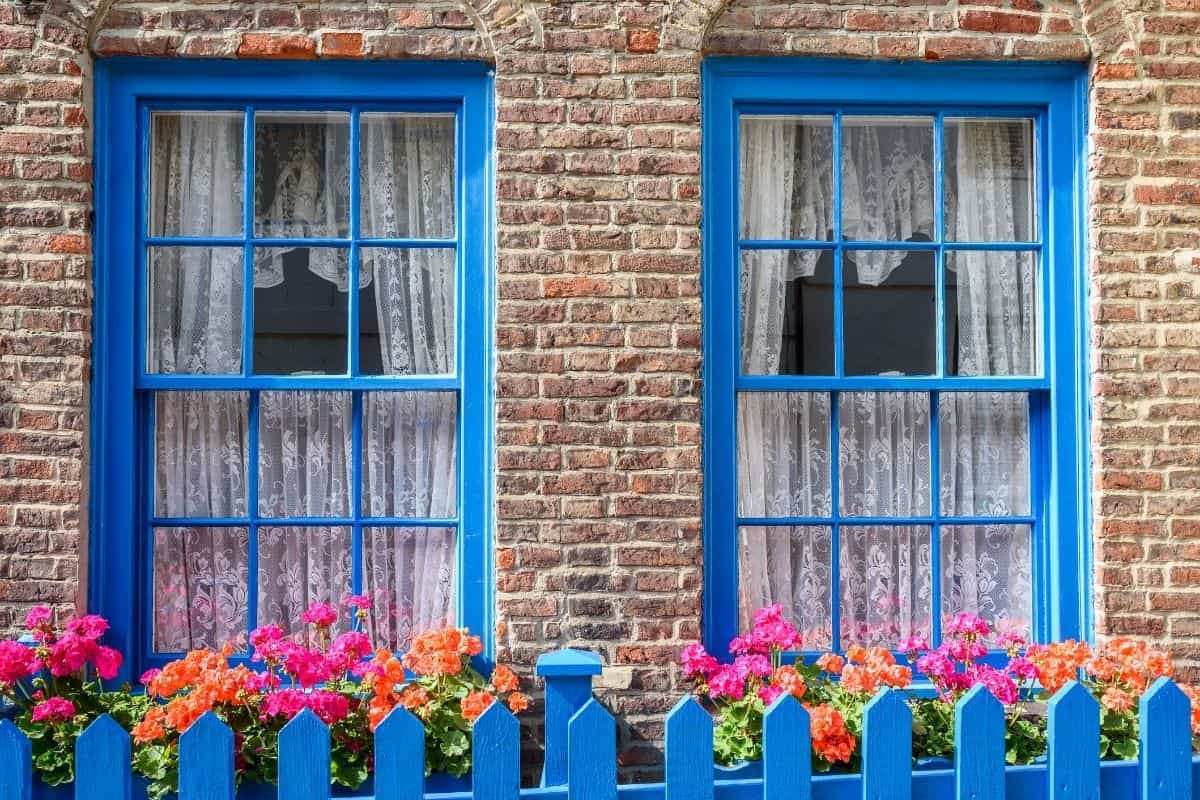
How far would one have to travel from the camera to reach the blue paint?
12.5 feet

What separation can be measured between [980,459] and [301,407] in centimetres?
270

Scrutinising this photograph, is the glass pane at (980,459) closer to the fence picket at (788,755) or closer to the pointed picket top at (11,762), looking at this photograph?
the fence picket at (788,755)

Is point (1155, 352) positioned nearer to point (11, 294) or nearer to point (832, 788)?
point (832, 788)

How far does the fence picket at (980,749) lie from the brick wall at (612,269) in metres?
1.29

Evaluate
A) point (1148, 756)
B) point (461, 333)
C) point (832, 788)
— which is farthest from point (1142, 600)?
point (461, 333)

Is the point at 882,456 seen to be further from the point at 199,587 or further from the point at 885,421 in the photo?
the point at 199,587

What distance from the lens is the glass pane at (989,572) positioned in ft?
15.1

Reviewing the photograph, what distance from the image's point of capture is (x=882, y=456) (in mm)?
4582

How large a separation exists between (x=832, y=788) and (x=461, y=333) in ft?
7.15

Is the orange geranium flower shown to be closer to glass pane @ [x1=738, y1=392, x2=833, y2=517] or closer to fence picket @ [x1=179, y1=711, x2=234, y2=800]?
fence picket @ [x1=179, y1=711, x2=234, y2=800]

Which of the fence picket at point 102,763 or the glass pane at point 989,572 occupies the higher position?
the glass pane at point 989,572

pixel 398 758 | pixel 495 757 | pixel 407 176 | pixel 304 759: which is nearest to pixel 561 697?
pixel 495 757

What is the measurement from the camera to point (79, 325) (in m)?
4.24

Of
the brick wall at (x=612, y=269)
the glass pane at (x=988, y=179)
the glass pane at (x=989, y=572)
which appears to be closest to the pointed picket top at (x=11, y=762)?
the brick wall at (x=612, y=269)
